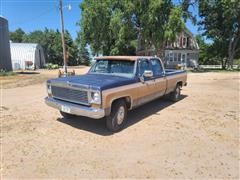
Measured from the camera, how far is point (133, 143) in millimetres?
5328

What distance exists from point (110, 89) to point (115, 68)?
166 cm

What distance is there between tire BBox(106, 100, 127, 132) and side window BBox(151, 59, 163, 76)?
7.11ft

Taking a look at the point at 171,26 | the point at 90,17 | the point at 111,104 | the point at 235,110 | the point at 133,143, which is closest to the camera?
the point at 133,143

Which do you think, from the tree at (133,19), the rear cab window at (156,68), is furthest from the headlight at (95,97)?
the tree at (133,19)

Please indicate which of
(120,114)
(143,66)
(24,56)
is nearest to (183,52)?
(24,56)

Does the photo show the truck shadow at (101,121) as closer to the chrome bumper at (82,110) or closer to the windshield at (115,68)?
the chrome bumper at (82,110)

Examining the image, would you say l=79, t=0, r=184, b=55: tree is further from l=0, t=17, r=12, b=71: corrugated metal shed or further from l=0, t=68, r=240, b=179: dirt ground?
l=0, t=68, r=240, b=179: dirt ground

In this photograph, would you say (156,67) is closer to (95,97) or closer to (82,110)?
(95,97)

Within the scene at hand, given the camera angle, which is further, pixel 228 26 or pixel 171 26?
pixel 228 26

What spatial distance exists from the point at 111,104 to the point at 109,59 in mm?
2064

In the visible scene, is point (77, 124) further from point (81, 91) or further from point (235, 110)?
point (235, 110)

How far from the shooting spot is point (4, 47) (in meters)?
28.2

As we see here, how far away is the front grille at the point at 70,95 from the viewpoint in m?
5.62

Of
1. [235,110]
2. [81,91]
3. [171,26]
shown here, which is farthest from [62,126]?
[171,26]
